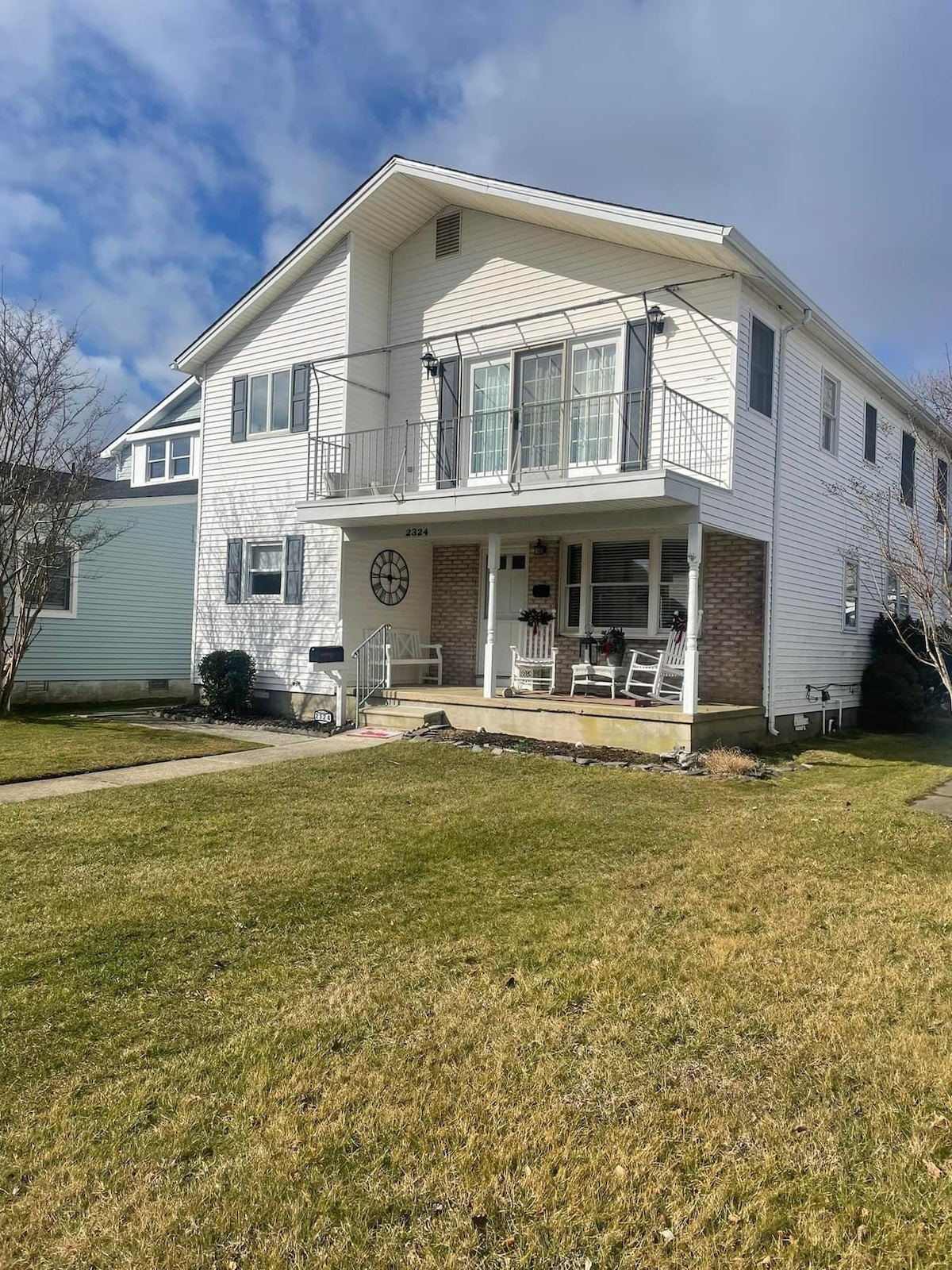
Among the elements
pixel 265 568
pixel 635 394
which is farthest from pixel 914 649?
pixel 265 568

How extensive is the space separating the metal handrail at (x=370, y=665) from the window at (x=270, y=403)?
4143 mm

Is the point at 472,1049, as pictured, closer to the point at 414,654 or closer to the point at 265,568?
the point at 414,654

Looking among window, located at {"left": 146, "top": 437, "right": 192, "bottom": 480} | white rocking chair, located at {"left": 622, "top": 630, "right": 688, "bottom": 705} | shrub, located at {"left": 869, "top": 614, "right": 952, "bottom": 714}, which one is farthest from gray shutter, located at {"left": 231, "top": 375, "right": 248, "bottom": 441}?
shrub, located at {"left": 869, "top": 614, "right": 952, "bottom": 714}

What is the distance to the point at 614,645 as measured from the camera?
12.8 m

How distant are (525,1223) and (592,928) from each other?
7.86ft

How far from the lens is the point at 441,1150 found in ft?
9.27

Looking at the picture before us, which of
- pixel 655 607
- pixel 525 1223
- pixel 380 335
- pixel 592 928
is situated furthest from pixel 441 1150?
pixel 380 335

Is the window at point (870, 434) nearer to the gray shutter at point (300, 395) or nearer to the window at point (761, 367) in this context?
the window at point (761, 367)

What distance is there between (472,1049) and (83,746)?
8.86 m

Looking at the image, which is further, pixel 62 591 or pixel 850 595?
pixel 62 591

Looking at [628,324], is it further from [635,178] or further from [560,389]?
[635,178]

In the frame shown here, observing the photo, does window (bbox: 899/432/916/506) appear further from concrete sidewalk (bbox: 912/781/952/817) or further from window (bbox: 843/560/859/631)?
concrete sidewalk (bbox: 912/781/952/817)

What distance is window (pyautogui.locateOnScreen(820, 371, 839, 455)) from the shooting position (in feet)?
46.0

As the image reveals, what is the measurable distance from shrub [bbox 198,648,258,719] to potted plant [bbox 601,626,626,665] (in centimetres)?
610
